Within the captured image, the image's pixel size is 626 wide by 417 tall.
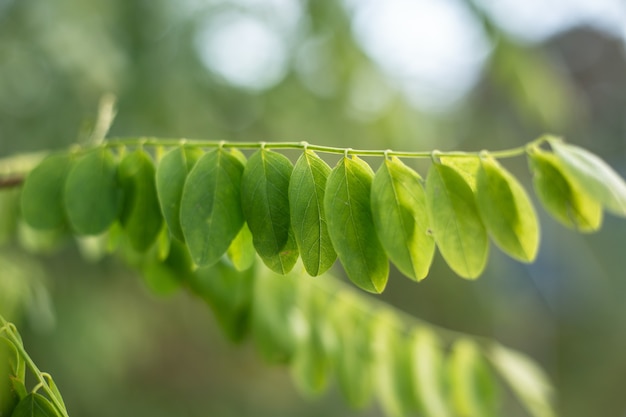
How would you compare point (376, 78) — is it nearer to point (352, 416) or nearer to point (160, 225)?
point (160, 225)

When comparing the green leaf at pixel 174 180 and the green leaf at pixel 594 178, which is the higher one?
the green leaf at pixel 594 178

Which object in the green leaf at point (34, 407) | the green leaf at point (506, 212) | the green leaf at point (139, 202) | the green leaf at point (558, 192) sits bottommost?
the green leaf at point (34, 407)

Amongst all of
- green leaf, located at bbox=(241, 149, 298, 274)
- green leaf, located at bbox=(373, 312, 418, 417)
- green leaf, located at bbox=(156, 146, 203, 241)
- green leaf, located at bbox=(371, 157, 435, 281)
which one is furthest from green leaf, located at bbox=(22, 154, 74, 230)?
green leaf, located at bbox=(373, 312, 418, 417)

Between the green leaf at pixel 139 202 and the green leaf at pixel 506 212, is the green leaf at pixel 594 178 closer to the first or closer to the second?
the green leaf at pixel 506 212

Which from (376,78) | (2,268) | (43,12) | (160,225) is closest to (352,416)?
(376,78)

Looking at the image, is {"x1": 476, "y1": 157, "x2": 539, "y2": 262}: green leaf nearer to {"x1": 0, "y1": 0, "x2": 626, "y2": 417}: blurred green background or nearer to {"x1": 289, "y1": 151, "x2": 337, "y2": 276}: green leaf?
{"x1": 289, "y1": 151, "x2": 337, "y2": 276}: green leaf

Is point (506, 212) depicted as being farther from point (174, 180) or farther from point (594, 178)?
point (174, 180)

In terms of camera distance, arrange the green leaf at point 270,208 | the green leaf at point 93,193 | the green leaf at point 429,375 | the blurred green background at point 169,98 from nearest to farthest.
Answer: the green leaf at point 270,208 → the green leaf at point 93,193 → the green leaf at point 429,375 → the blurred green background at point 169,98

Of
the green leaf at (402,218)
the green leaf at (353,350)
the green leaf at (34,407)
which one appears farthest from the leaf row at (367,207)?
the green leaf at (353,350)

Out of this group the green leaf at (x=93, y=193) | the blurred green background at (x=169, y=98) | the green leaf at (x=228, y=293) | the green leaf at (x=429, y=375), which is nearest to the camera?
the green leaf at (x=93, y=193)
